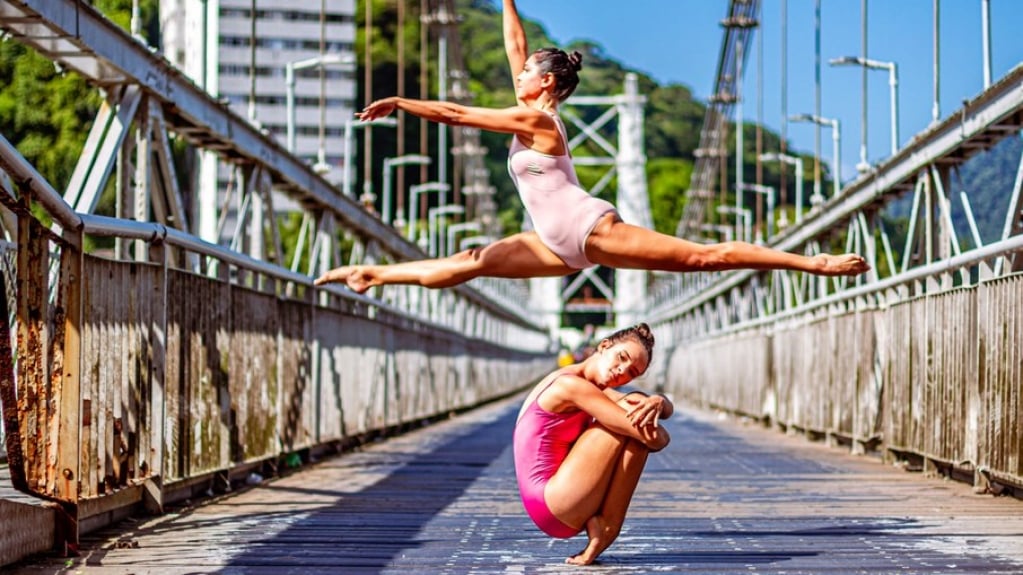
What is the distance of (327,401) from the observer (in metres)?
17.9

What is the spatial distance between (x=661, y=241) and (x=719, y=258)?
0.88 ft

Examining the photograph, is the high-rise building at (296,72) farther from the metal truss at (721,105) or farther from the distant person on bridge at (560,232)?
the distant person on bridge at (560,232)

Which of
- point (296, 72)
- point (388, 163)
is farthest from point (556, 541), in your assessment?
point (296, 72)

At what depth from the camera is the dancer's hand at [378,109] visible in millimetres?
7671

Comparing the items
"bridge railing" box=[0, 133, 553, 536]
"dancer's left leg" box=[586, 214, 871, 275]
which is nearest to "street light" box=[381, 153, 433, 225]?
"bridge railing" box=[0, 133, 553, 536]

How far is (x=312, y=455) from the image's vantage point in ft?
56.1

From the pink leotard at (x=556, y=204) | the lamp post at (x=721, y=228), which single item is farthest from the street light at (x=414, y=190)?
the pink leotard at (x=556, y=204)

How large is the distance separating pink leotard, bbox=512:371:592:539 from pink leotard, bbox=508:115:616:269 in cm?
56

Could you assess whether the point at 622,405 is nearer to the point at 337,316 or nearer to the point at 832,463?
the point at 832,463

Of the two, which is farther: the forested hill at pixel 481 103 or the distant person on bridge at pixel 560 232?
the forested hill at pixel 481 103

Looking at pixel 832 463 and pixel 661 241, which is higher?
pixel 661 241

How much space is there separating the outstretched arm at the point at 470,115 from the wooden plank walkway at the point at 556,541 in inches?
73.2

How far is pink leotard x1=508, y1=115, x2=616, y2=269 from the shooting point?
26.7ft

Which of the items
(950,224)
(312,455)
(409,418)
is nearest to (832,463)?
(950,224)
